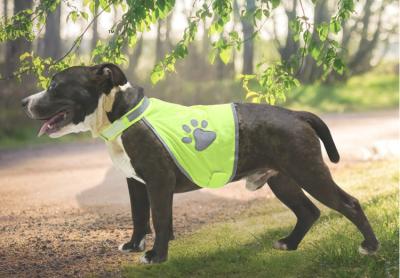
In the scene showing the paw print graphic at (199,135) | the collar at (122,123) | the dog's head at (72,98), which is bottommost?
the paw print graphic at (199,135)

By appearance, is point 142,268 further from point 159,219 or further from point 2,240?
point 2,240

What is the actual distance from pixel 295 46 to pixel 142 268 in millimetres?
13742

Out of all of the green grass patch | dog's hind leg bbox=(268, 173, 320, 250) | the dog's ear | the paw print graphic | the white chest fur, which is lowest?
the green grass patch

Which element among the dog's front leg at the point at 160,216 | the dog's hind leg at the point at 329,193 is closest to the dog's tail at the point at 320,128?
the dog's hind leg at the point at 329,193

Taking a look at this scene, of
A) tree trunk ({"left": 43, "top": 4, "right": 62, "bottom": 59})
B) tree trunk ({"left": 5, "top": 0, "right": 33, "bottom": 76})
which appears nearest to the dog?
tree trunk ({"left": 5, "top": 0, "right": 33, "bottom": 76})

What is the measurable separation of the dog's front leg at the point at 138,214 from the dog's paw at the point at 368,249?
149cm

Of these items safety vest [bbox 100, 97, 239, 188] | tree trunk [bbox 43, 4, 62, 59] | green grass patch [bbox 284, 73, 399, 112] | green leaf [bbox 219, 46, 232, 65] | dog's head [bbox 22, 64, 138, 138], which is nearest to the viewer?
dog's head [bbox 22, 64, 138, 138]

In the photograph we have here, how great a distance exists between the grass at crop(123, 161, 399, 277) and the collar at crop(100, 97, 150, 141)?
36.3 inches

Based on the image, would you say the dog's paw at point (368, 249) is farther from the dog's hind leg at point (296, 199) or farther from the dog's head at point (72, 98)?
the dog's head at point (72, 98)

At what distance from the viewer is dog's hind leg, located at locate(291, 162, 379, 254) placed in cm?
406

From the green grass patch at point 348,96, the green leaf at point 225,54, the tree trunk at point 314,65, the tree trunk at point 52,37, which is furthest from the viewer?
the tree trunk at point 314,65

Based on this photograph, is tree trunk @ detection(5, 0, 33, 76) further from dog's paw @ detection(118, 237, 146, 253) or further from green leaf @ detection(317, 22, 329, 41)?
green leaf @ detection(317, 22, 329, 41)

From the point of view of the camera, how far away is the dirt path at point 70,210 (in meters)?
4.29

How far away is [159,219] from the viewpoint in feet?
12.9
